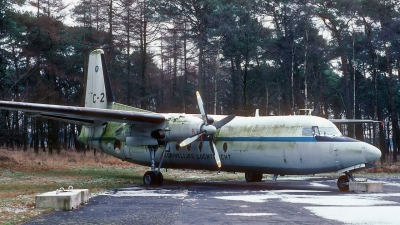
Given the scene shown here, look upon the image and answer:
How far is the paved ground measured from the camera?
10.6 metres

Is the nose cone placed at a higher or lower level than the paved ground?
higher

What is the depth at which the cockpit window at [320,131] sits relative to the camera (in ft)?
58.6

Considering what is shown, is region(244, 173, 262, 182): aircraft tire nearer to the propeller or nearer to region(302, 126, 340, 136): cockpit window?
the propeller

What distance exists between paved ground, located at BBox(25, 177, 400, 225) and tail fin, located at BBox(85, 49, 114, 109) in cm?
865

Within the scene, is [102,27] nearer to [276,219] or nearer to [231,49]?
[231,49]

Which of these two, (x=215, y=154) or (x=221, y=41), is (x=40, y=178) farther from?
(x=221, y=41)

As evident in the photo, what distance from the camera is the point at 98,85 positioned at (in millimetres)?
25391

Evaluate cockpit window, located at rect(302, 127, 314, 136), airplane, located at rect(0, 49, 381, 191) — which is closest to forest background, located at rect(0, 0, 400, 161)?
airplane, located at rect(0, 49, 381, 191)

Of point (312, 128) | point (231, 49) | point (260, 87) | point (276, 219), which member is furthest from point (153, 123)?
point (260, 87)

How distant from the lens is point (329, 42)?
43906 mm

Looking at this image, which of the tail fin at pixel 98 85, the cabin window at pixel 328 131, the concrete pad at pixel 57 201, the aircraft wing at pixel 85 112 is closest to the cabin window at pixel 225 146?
the aircraft wing at pixel 85 112

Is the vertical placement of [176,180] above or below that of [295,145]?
below

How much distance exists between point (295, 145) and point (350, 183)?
2321mm

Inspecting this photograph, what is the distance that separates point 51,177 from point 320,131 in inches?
532
